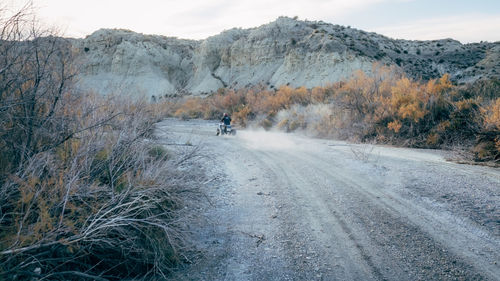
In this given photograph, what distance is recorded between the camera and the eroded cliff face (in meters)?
43.7

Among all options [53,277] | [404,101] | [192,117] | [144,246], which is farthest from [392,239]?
[192,117]

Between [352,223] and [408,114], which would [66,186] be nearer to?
[352,223]

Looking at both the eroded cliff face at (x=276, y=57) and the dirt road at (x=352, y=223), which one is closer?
the dirt road at (x=352, y=223)

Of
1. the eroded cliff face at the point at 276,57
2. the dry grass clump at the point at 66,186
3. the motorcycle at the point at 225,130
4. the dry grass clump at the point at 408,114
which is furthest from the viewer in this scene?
the eroded cliff face at the point at 276,57

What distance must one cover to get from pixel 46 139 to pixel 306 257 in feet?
13.2

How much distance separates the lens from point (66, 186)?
3582 millimetres

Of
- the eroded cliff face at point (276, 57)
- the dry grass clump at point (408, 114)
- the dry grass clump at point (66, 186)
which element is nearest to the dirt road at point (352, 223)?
the dry grass clump at point (66, 186)

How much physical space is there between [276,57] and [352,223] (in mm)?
49368

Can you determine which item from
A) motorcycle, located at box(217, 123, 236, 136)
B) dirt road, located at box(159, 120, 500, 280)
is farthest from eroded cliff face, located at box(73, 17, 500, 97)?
dirt road, located at box(159, 120, 500, 280)

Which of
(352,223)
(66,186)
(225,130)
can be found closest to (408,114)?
(225,130)

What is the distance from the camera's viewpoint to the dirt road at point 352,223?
4.42 metres

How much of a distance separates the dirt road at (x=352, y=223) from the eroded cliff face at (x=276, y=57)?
102 ft

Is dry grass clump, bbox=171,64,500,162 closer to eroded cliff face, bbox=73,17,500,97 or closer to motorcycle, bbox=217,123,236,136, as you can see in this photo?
motorcycle, bbox=217,123,236,136

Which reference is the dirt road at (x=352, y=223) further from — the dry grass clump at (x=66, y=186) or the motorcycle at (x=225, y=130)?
the motorcycle at (x=225, y=130)
